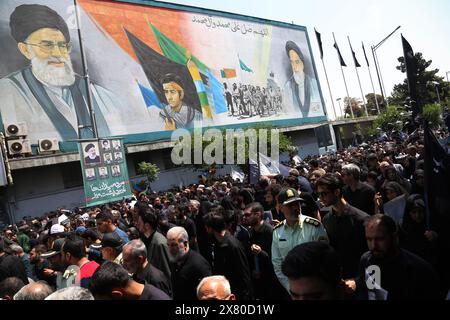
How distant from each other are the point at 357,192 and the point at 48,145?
2162 cm

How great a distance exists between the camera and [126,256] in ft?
11.5

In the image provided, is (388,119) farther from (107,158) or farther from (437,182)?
(437,182)

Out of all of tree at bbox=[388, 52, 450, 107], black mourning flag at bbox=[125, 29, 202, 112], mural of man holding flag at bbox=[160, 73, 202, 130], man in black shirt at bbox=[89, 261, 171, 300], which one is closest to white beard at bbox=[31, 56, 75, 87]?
black mourning flag at bbox=[125, 29, 202, 112]

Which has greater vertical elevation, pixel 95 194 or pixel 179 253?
pixel 95 194

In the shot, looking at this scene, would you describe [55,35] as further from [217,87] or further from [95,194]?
[95,194]

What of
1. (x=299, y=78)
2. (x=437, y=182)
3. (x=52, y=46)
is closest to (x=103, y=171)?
(x=437, y=182)

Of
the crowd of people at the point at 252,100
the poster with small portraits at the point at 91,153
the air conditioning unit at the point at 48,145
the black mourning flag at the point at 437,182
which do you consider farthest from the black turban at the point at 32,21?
the black mourning flag at the point at 437,182

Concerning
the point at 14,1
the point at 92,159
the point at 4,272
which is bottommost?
the point at 4,272

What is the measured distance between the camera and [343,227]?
3842 mm

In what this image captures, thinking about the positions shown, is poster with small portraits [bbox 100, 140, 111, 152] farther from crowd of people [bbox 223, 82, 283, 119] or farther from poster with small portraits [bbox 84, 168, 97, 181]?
crowd of people [bbox 223, 82, 283, 119]

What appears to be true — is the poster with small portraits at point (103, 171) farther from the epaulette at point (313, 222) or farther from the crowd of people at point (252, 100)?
the crowd of people at point (252, 100)

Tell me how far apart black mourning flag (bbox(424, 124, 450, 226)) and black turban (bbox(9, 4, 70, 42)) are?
25.3m
